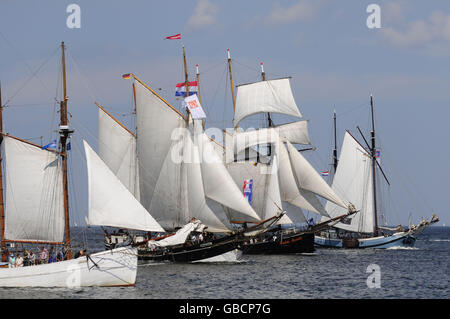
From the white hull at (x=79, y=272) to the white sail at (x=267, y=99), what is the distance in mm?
44655

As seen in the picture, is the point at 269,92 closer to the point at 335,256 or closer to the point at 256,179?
the point at 256,179

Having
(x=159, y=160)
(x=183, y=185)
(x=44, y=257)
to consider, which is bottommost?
(x=44, y=257)

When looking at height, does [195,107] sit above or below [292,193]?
above

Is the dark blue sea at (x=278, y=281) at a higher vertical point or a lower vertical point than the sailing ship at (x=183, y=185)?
lower


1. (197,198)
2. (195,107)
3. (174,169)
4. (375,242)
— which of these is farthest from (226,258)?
(375,242)

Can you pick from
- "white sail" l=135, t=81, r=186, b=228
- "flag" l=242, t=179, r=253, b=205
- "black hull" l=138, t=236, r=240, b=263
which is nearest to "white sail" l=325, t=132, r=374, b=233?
"flag" l=242, t=179, r=253, b=205

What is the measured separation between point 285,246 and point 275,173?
8798mm

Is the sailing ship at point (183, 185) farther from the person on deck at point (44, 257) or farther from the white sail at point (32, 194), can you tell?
the person on deck at point (44, 257)

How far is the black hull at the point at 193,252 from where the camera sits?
237 feet

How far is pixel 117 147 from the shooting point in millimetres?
83562

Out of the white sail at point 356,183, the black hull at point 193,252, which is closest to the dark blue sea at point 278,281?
the black hull at point 193,252

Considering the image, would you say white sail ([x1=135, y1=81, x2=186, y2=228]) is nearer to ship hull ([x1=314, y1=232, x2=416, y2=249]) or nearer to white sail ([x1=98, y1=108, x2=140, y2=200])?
white sail ([x1=98, y1=108, x2=140, y2=200])

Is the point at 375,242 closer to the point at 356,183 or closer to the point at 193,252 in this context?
the point at 356,183
